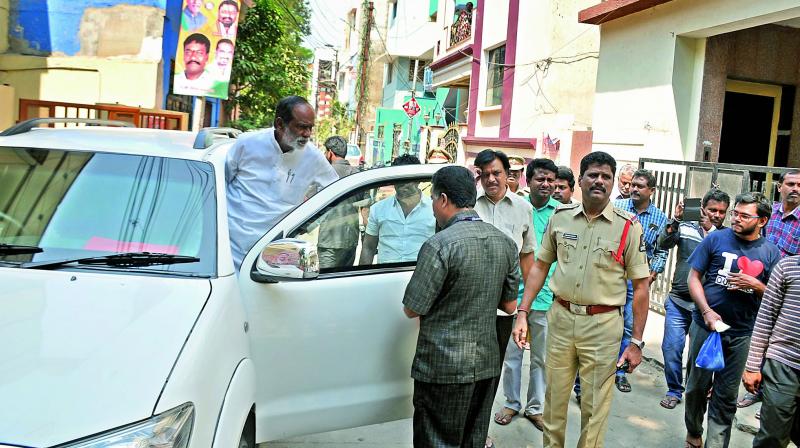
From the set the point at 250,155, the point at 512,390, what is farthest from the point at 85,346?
the point at 512,390

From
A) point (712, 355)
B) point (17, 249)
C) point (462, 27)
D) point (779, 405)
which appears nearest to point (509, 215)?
point (712, 355)

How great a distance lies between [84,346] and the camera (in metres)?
2.29

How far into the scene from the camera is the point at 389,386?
11.7 ft

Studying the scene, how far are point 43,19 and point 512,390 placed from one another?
416 inches

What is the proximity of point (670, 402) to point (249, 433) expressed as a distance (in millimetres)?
3865

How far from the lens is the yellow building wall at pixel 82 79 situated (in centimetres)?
1129

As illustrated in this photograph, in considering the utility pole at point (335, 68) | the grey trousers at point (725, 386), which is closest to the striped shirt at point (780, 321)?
the grey trousers at point (725, 386)

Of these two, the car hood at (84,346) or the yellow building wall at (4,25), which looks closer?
the car hood at (84,346)

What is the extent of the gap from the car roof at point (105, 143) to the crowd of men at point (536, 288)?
430 mm

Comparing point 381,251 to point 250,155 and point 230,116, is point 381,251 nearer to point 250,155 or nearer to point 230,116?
point 250,155

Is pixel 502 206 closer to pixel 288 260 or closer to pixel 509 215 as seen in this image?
pixel 509 215

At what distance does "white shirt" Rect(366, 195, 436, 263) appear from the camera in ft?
12.6

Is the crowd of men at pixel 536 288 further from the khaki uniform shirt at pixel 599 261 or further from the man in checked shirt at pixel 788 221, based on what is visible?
the man in checked shirt at pixel 788 221

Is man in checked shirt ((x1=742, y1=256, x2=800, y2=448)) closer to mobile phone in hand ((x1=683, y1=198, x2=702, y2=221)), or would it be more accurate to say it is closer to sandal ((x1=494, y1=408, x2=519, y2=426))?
sandal ((x1=494, y1=408, x2=519, y2=426))
